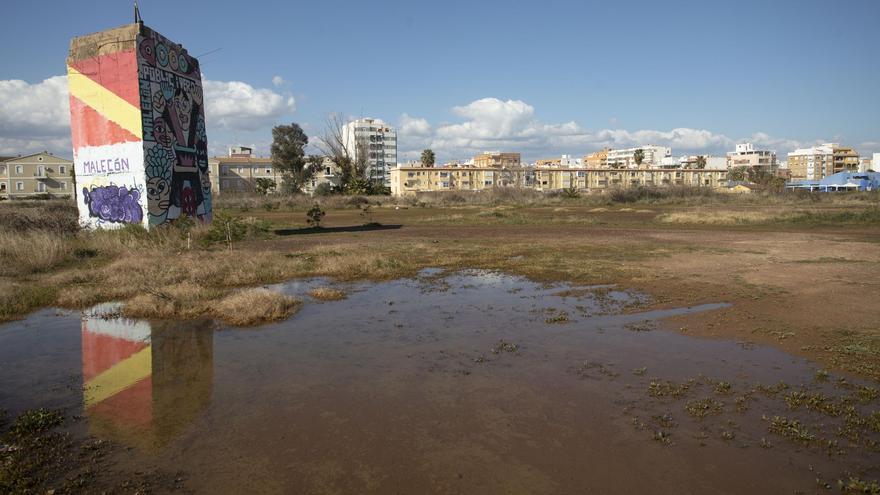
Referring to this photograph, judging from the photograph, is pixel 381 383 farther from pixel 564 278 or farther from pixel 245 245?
pixel 245 245

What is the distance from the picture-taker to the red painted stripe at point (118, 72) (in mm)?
21438

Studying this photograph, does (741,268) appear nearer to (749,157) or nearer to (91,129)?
(91,129)

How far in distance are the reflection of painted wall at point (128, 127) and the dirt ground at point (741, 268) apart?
15.9 feet

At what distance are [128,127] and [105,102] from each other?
1.74 m

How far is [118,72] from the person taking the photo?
71.5 feet

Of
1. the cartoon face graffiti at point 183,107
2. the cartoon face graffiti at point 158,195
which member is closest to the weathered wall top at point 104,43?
the cartoon face graffiti at point 183,107

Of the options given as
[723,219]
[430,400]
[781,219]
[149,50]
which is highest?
[149,50]

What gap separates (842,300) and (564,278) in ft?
20.7

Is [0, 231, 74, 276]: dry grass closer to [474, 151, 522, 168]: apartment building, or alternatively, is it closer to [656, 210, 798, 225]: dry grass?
[656, 210, 798, 225]: dry grass

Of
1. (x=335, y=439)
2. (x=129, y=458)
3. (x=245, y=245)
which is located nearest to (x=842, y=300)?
(x=335, y=439)

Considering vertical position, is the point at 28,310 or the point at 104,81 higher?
the point at 104,81

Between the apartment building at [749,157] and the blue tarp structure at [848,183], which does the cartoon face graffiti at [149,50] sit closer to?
the blue tarp structure at [848,183]

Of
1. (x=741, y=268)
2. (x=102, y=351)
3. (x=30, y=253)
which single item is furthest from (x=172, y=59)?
(x=741, y=268)

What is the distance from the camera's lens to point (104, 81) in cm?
2212
